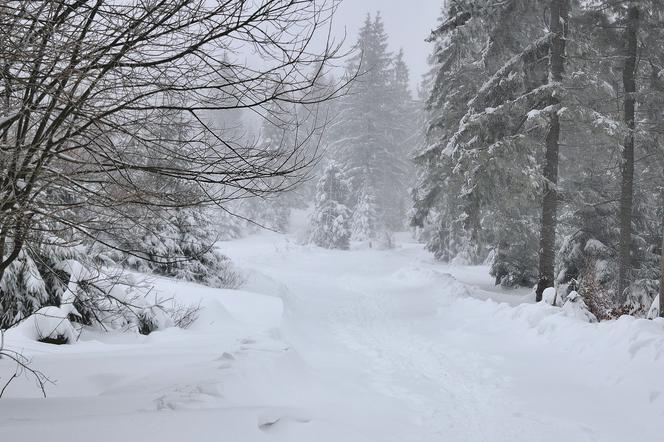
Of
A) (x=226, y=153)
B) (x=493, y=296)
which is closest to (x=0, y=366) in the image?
(x=226, y=153)

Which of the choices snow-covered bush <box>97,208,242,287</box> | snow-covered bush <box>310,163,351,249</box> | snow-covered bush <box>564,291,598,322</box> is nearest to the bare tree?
snow-covered bush <box>564,291,598,322</box>

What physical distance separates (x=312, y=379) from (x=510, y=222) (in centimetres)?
1089

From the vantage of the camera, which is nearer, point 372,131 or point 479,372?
point 479,372

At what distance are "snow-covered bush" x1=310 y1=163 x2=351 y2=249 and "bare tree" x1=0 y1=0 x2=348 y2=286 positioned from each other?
29.9 metres

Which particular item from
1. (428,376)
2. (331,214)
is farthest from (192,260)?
(331,214)

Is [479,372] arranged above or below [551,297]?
below

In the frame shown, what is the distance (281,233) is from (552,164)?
7.31 metres

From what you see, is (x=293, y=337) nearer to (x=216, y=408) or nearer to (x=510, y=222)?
(x=216, y=408)

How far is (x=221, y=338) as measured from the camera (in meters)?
6.98

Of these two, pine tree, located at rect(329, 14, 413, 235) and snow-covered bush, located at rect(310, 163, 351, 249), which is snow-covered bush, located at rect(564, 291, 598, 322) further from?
pine tree, located at rect(329, 14, 413, 235)

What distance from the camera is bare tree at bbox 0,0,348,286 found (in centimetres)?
242

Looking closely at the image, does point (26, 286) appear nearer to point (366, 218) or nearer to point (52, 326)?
point (52, 326)

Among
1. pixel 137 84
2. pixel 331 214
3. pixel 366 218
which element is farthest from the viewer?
pixel 366 218

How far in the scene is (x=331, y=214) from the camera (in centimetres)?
3353
